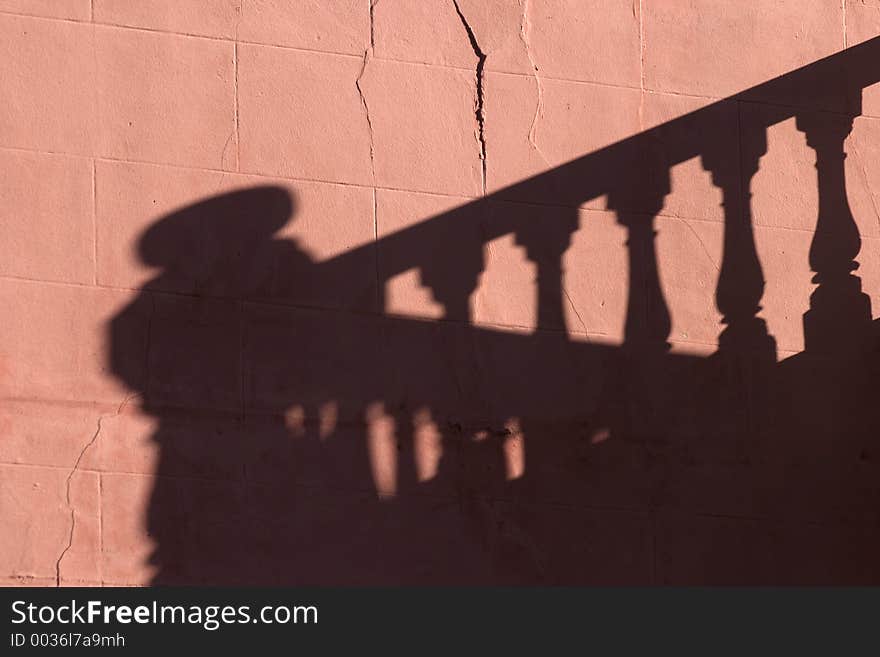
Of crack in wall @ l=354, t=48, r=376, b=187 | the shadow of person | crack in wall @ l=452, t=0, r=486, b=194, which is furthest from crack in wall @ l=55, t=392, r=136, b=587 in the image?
crack in wall @ l=452, t=0, r=486, b=194

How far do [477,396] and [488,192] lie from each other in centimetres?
102

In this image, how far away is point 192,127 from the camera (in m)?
8.16

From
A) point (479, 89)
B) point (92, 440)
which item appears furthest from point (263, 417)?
point (479, 89)

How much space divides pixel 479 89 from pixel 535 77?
12.0 inches

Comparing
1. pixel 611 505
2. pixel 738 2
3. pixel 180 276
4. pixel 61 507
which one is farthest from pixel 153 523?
pixel 738 2

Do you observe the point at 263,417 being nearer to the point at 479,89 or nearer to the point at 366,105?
the point at 366,105

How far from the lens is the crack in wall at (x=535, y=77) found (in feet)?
28.5

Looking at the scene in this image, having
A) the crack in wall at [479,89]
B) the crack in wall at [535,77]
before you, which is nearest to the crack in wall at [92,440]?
the crack in wall at [479,89]

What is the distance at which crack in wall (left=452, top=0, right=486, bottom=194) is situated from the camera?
8.59 meters

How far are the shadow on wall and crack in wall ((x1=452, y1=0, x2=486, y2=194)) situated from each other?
0.74 feet

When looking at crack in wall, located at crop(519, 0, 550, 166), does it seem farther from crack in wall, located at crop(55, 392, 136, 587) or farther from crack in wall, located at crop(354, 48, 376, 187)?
crack in wall, located at crop(55, 392, 136, 587)

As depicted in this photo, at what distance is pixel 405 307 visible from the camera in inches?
327

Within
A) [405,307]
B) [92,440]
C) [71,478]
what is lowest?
[71,478]

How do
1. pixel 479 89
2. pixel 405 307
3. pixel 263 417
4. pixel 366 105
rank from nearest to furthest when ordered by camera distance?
pixel 263 417 < pixel 405 307 < pixel 366 105 < pixel 479 89
